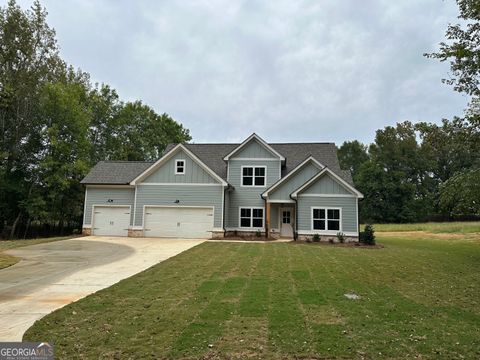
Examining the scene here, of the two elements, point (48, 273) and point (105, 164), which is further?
point (105, 164)

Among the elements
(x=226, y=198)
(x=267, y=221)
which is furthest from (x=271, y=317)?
(x=226, y=198)

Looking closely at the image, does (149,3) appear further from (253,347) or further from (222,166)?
(253,347)

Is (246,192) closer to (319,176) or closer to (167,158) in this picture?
(319,176)

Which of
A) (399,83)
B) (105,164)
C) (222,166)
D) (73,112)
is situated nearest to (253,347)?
(399,83)

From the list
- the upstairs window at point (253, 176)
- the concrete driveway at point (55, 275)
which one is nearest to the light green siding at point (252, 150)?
the upstairs window at point (253, 176)

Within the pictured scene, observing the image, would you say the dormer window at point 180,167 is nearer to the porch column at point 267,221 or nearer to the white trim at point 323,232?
the porch column at point 267,221

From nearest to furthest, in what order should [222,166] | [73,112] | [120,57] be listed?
1. [120,57]
2. [222,166]
3. [73,112]

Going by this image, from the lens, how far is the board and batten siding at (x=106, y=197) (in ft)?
73.9

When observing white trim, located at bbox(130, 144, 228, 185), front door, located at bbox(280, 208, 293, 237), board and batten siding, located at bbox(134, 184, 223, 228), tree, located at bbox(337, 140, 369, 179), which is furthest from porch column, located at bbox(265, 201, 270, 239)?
tree, located at bbox(337, 140, 369, 179)

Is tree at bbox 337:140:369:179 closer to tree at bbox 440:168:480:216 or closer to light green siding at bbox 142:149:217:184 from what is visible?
light green siding at bbox 142:149:217:184

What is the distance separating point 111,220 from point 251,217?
9.40 metres

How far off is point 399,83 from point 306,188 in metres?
7.95

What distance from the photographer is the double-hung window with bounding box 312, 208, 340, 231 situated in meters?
19.5

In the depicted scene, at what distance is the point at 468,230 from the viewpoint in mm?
32438
